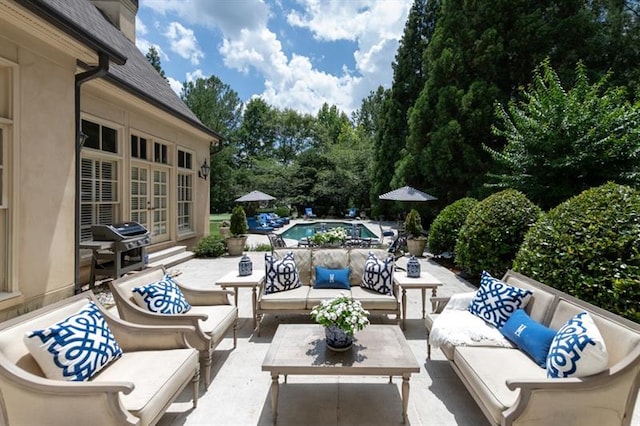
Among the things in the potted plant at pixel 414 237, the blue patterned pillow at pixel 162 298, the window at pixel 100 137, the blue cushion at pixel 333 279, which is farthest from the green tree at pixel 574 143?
the window at pixel 100 137

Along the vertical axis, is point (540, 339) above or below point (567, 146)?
below

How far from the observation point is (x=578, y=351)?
2.28 m

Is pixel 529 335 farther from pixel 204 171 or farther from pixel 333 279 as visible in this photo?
pixel 204 171

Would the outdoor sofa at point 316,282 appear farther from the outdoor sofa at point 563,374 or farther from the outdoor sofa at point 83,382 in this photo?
the outdoor sofa at point 83,382

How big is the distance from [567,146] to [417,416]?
7.73 metres

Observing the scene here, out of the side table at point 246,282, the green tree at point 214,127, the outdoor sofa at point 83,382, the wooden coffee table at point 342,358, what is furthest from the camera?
the green tree at point 214,127

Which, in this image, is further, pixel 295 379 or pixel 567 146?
pixel 567 146

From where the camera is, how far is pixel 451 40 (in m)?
14.4

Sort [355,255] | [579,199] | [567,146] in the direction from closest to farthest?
[579,199] < [355,255] < [567,146]

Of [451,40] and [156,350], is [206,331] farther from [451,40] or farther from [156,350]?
[451,40]

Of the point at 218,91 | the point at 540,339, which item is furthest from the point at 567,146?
the point at 218,91

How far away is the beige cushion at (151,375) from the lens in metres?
2.21

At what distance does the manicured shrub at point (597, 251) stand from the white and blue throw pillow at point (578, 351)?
1.30 meters

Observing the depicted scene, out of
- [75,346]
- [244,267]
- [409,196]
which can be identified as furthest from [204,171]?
[75,346]
